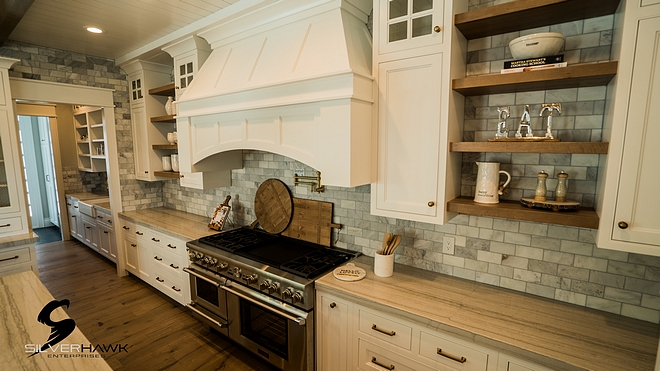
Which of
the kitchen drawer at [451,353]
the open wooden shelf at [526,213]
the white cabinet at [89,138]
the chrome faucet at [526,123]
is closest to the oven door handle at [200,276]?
the kitchen drawer at [451,353]

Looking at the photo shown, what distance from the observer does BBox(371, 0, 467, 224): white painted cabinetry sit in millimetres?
1615

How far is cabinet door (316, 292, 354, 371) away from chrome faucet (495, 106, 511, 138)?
1.27m

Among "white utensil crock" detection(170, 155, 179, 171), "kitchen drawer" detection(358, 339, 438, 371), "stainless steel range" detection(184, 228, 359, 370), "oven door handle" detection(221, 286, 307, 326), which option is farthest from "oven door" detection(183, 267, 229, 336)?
"white utensil crock" detection(170, 155, 179, 171)

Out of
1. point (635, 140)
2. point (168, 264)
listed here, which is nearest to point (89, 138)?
point (168, 264)

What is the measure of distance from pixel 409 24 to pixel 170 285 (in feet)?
10.7

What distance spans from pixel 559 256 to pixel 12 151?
450 centimetres

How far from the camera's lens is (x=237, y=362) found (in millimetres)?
2432

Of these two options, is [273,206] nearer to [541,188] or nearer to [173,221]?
[173,221]

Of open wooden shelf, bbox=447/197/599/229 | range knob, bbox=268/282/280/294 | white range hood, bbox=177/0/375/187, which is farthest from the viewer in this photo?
range knob, bbox=268/282/280/294

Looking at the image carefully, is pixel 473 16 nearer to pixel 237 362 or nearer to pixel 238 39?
pixel 238 39

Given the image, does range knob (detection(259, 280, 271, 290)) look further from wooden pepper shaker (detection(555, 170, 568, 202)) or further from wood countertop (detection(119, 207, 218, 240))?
wooden pepper shaker (detection(555, 170, 568, 202))

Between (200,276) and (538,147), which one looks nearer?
(538,147)

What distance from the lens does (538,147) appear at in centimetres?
140

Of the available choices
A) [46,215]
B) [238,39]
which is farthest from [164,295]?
[46,215]
